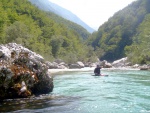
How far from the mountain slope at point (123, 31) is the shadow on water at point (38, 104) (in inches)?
4887

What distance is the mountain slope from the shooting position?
142 metres

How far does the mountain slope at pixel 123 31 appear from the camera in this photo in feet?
465

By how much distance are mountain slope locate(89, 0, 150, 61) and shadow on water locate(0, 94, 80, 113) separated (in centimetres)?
12413

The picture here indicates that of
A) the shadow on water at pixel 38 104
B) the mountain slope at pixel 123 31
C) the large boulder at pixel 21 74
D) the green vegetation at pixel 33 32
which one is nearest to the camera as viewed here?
the shadow on water at pixel 38 104

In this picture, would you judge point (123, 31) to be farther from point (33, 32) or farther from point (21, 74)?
point (21, 74)

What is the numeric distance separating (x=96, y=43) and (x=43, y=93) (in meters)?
162

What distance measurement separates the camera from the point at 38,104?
13.1 metres

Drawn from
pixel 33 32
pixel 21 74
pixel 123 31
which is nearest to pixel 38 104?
pixel 21 74

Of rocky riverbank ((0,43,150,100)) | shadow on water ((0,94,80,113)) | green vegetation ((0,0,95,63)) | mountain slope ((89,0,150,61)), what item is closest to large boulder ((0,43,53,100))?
rocky riverbank ((0,43,150,100))

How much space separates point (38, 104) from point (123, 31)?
138653 mm

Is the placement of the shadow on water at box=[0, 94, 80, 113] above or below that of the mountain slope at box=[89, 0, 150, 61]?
below

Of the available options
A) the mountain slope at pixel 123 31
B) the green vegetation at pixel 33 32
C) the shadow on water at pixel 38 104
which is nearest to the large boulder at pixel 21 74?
the shadow on water at pixel 38 104

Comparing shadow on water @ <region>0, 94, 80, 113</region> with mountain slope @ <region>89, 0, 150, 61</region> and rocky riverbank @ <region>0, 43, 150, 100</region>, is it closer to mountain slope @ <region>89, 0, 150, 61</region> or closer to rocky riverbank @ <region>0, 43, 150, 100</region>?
rocky riverbank @ <region>0, 43, 150, 100</region>

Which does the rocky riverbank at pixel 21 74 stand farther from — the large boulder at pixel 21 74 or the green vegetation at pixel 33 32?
the green vegetation at pixel 33 32
